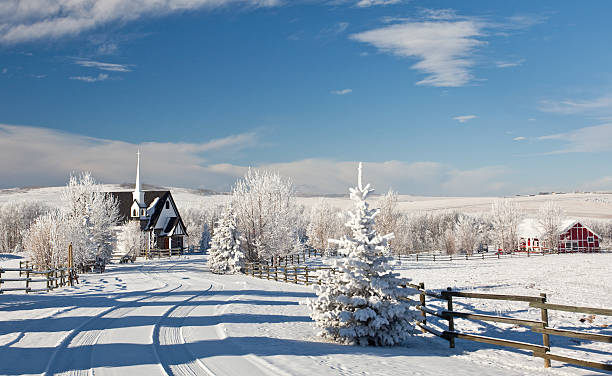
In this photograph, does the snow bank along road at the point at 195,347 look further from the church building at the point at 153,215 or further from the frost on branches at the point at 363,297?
the church building at the point at 153,215

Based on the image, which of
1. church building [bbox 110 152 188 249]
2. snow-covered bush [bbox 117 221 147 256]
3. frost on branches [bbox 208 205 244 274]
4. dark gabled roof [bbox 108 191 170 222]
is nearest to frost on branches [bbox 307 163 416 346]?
frost on branches [bbox 208 205 244 274]

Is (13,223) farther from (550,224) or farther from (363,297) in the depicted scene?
(550,224)

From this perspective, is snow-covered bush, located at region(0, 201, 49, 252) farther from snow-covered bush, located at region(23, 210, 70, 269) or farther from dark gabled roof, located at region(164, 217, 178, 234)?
snow-covered bush, located at region(23, 210, 70, 269)

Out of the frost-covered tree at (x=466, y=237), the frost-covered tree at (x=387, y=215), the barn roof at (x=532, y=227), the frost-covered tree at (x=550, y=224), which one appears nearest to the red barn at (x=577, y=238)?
the barn roof at (x=532, y=227)

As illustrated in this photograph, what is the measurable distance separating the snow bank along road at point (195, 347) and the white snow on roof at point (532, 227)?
238ft

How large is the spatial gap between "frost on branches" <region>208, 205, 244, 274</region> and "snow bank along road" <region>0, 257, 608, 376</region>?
2057 centimetres

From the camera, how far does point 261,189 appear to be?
1591 inches

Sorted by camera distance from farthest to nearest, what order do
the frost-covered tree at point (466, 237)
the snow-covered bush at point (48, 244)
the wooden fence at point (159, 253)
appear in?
the frost-covered tree at point (466, 237), the wooden fence at point (159, 253), the snow-covered bush at point (48, 244)

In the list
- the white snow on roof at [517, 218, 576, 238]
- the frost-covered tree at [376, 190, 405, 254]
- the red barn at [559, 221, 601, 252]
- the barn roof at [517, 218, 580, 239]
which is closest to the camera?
the frost-covered tree at [376, 190, 405, 254]

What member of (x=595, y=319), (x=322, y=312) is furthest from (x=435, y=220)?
(x=322, y=312)

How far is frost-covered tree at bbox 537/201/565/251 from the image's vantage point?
74.4 meters

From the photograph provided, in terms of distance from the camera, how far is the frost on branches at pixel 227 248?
3622 cm

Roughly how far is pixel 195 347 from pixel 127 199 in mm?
56020

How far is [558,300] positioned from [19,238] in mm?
80427
